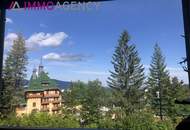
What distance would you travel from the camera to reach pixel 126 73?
8.80ft

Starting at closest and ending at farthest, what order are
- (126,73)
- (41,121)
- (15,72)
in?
(41,121), (15,72), (126,73)

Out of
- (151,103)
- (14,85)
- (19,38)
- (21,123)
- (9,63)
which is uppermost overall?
(19,38)

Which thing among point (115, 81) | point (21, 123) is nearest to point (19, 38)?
point (21, 123)

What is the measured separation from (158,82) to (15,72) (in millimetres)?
1228

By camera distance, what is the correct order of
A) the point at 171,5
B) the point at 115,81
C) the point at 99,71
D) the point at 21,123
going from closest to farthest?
the point at 171,5
the point at 21,123
the point at 115,81
the point at 99,71

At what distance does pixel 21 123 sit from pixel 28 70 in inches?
A: 20.1

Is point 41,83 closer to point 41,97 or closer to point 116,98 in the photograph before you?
point 41,97

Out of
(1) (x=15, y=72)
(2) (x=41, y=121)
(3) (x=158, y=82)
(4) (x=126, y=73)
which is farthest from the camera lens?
(4) (x=126, y=73)

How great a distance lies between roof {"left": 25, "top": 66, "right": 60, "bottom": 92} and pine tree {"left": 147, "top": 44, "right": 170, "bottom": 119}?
2.72 feet

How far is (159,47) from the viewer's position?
238cm

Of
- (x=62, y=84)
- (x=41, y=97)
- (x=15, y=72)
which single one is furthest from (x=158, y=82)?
(x=15, y=72)

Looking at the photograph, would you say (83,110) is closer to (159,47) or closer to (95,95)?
(95,95)

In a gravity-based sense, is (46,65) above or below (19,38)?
below
